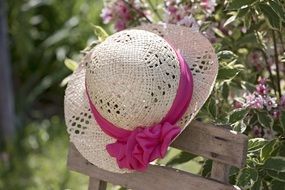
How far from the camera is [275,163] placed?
2.06 meters

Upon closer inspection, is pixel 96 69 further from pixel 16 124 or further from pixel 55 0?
pixel 55 0

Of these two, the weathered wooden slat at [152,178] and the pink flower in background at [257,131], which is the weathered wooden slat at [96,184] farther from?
the pink flower in background at [257,131]

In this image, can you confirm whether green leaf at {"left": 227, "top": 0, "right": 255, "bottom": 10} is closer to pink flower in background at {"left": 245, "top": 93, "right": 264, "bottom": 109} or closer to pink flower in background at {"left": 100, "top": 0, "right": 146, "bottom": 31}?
pink flower in background at {"left": 245, "top": 93, "right": 264, "bottom": 109}

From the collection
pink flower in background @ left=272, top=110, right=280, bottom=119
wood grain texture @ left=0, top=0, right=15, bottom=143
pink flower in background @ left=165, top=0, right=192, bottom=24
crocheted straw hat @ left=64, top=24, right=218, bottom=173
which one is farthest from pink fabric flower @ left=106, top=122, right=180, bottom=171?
wood grain texture @ left=0, top=0, right=15, bottom=143

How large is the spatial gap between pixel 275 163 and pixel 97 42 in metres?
0.71

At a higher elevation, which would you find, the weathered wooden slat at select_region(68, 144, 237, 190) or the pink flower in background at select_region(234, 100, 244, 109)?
the pink flower in background at select_region(234, 100, 244, 109)

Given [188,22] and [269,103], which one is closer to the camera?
[269,103]

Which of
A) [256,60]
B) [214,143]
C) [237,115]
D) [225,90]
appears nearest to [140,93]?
[214,143]

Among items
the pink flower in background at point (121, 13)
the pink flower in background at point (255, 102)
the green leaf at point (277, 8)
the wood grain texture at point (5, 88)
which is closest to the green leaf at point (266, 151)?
the pink flower in background at point (255, 102)

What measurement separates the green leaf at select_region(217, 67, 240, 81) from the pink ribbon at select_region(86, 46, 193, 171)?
0.72 ft

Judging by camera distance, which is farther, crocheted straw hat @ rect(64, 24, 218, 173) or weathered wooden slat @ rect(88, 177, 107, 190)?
weathered wooden slat @ rect(88, 177, 107, 190)

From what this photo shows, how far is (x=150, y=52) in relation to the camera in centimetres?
194

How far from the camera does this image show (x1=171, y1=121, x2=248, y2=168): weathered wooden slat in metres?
1.92

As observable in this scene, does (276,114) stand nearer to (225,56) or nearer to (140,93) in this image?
(225,56)
